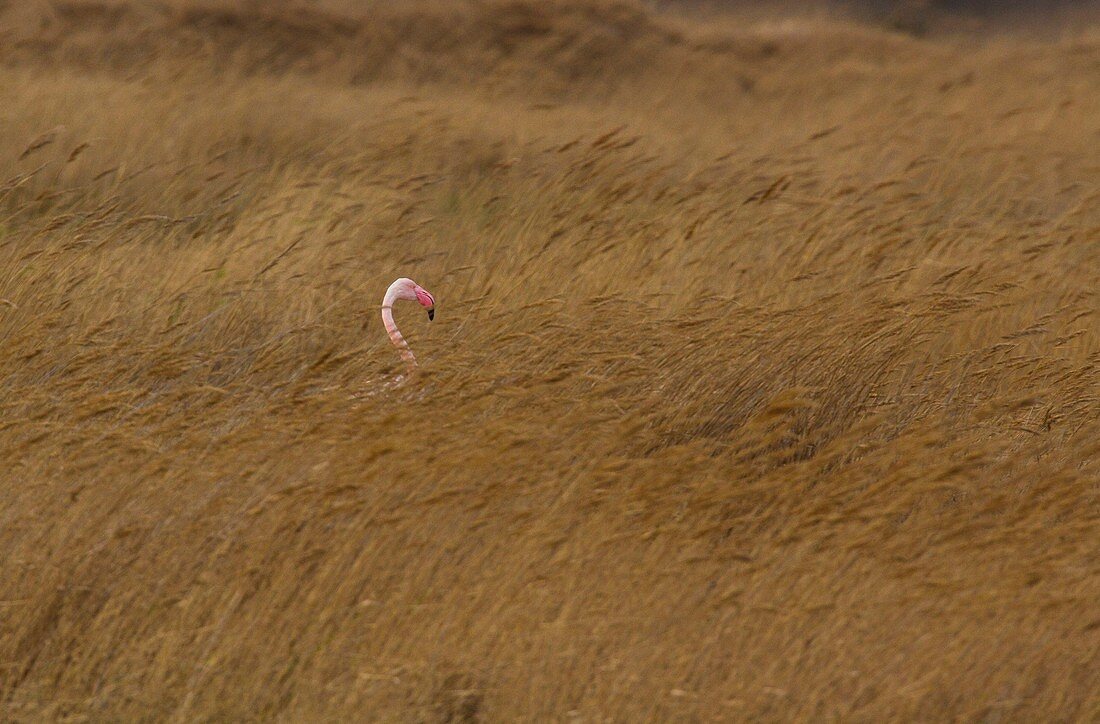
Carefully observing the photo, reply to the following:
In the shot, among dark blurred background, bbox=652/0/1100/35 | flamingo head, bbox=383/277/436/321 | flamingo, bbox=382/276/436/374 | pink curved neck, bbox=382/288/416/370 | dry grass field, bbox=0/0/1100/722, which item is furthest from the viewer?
dark blurred background, bbox=652/0/1100/35

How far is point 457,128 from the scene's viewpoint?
23.4 ft

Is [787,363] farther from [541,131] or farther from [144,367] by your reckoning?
[541,131]

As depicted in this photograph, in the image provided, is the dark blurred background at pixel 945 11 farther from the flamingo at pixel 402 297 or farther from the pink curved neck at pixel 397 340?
the pink curved neck at pixel 397 340

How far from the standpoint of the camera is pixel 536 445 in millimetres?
3340

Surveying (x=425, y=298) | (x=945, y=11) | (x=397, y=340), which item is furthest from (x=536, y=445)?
(x=945, y=11)

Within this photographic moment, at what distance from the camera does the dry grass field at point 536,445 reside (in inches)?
110

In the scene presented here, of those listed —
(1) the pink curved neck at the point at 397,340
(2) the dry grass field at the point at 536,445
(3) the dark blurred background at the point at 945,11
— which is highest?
(1) the pink curved neck at the point at 397,340

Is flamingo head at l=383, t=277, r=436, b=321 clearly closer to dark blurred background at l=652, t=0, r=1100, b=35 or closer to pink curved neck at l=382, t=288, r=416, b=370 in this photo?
pink curved neck at l=382, t=288, r=416, b=370

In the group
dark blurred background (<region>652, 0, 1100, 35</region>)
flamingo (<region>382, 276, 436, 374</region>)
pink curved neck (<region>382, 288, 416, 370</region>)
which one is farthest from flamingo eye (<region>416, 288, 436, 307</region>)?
dark blurred background (<region>652, 0, 1100, 35</region>)

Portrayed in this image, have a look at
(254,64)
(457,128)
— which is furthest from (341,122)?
(254,64)

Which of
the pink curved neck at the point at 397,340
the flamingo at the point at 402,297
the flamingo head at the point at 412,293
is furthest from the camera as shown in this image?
the flamingo head at the point at 412,293

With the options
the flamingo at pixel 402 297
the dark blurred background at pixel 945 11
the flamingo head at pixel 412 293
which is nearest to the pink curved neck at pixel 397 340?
the flamingo at pixel 402 297

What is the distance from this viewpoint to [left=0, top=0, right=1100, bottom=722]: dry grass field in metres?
2.79

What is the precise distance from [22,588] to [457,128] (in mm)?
4586
